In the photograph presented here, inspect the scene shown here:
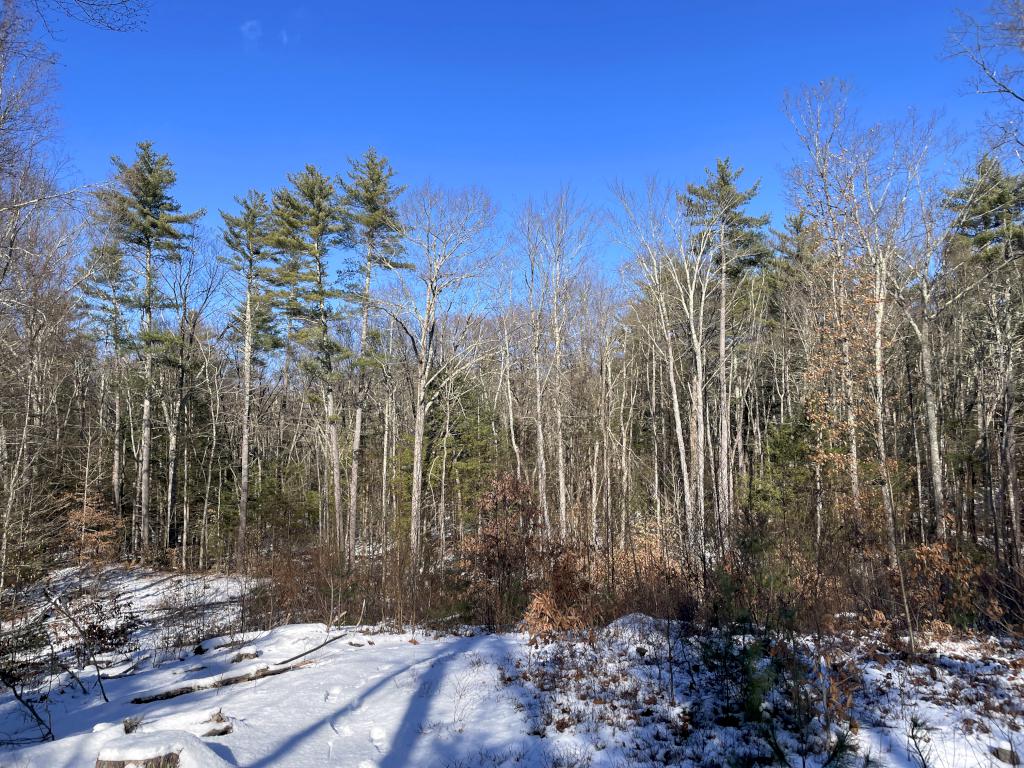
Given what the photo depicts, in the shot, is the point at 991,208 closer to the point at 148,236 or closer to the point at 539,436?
the point at 539,436

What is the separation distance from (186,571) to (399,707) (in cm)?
1680

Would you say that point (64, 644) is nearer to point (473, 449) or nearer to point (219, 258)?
point (473, 449)

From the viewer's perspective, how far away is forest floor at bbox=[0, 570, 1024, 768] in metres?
4.40

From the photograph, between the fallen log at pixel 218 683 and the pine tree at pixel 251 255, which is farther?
the pine tree at pixel 251 255

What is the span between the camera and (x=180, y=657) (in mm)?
7938

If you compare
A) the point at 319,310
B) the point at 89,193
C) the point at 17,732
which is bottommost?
the point at 17,732

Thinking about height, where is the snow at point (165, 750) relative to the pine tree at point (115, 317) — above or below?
below

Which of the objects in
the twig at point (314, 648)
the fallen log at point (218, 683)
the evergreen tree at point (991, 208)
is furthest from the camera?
the evergreen tree at point (991, 208)

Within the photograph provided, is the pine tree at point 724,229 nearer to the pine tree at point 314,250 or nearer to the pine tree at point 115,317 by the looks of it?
the pine tree at point 314,250

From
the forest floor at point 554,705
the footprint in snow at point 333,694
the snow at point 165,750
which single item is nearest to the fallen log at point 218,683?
the forest floor at point 554,705

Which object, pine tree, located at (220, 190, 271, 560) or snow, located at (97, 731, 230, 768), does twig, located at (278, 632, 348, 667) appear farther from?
pine tree, located at (220, 190, 271, 560)

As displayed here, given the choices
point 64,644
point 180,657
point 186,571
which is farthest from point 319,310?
point 180,657

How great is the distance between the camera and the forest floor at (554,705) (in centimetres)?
440

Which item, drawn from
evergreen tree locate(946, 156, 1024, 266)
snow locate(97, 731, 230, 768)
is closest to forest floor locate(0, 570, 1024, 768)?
snow locate(97, 731, 230, 768)
